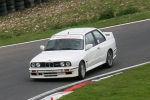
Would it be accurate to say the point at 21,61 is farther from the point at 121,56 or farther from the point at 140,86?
the point at 140,86

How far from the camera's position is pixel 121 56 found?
20875 mm

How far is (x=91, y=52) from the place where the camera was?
17.8 m

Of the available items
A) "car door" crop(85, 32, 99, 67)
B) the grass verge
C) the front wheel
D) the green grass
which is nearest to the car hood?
"car door" crop(85, 32, 99, 67)

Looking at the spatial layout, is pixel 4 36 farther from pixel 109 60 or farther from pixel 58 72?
pixel 58 72

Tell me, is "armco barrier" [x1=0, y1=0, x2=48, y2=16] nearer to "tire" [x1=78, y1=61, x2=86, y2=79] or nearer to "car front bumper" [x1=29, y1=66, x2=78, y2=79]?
"tire" [x1=78, y1=61, x2=86, y2=79]

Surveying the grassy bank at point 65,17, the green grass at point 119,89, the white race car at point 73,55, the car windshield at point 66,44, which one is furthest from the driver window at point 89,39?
the grassy bank at point 65,17

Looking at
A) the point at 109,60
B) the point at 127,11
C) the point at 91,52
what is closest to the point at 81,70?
the point at 91,52

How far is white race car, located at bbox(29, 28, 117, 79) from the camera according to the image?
16.7 m

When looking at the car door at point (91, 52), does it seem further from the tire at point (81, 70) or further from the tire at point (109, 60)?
the tire at point (109, 60)

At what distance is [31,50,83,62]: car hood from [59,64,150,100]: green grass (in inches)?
57.5

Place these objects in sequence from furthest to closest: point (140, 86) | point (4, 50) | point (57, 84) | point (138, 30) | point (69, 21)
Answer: point (69, 21)
point (138, 30)
point (4, 50)
point (57, 84)
point (140, 86)

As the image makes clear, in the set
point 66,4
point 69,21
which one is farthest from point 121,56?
point 66,4

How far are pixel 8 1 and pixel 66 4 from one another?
5048 millimetres

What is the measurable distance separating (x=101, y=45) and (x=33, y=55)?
4067 mm
